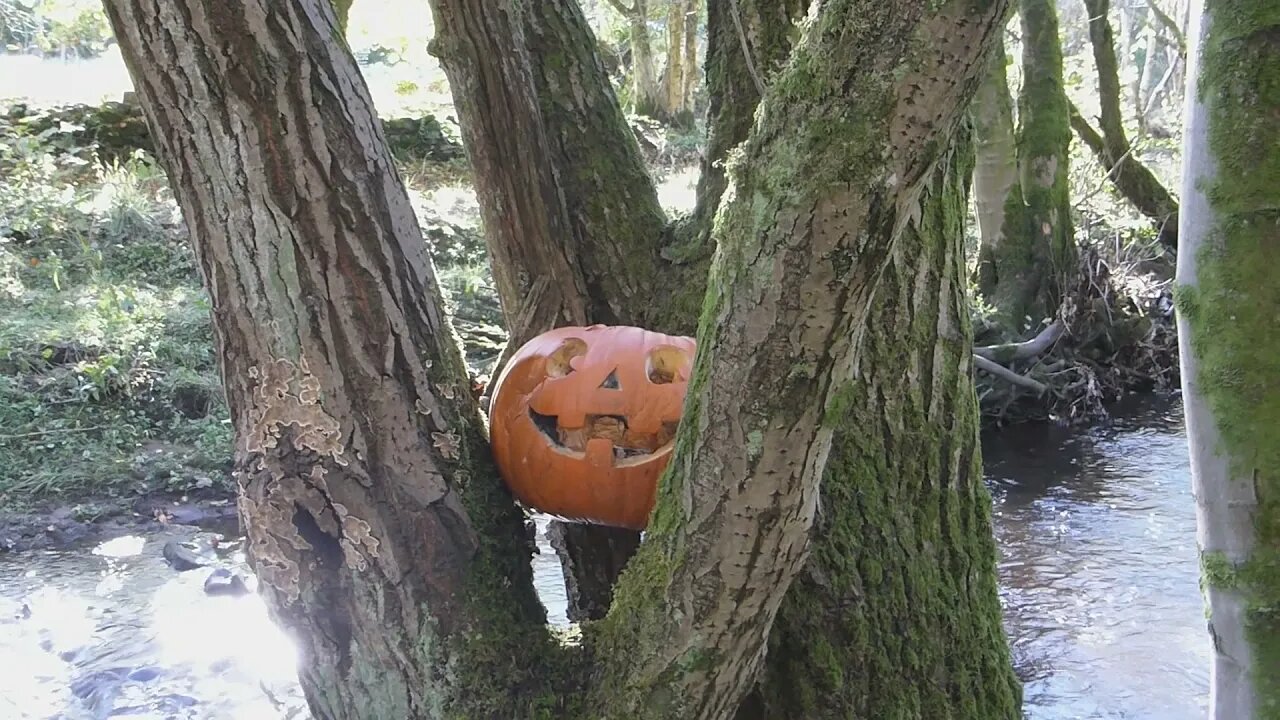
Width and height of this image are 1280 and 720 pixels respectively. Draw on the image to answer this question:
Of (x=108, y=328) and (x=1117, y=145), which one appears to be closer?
(x=108, y=328)

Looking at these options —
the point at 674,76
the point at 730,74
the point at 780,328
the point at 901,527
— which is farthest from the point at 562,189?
the point at 674,76

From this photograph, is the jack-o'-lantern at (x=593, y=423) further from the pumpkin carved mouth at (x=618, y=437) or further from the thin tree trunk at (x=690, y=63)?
the thin tree trunk at (x=690, y=63)

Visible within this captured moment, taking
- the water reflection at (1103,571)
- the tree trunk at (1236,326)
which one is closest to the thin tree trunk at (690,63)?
the water reflection at (1103,571)

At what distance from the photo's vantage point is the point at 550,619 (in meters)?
5.01

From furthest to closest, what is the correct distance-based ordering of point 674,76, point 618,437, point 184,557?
point 674,76 → point 184,557 → point 618,437

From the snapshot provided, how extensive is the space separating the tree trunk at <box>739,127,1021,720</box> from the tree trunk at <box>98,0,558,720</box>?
55cm

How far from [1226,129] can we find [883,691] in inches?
47.6

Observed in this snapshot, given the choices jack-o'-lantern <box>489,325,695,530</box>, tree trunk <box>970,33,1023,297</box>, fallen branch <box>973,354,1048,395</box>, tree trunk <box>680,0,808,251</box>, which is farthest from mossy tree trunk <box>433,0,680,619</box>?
tree trunk <box>970,33,1023,297</box>

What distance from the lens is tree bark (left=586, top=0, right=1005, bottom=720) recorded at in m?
1.24

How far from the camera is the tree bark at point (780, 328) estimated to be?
124 cm

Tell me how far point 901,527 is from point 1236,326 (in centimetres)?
79

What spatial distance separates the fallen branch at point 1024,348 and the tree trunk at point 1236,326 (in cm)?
624

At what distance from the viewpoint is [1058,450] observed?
7.48m

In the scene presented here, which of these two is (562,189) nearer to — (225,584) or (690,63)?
(225,584)
